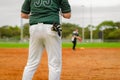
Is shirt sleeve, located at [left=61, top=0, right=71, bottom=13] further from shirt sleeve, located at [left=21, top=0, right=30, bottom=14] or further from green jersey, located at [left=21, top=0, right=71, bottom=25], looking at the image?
shirt sleeve, located at [left=21, top=0, right=30, bottom=14]

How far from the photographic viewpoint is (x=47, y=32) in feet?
21.7

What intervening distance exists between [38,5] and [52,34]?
1.89 feet

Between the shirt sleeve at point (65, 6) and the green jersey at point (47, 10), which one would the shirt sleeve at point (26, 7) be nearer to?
the green jersey at point (47, 10)

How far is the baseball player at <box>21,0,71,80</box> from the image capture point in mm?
6641

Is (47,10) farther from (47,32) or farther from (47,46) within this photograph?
(47,46)

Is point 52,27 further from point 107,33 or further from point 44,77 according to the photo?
point 107,33

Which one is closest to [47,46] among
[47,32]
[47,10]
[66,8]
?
[47,32]

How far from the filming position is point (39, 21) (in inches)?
264

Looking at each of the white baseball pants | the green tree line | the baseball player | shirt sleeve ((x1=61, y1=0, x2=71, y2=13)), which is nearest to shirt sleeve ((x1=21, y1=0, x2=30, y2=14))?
the baseball player

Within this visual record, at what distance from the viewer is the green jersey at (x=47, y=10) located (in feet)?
22.0

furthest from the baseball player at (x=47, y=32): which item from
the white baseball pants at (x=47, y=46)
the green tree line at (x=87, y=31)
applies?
the green tree line at (x=87, y=31)

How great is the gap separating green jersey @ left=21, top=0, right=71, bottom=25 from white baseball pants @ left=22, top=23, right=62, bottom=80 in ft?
0.36

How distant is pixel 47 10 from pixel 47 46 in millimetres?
605

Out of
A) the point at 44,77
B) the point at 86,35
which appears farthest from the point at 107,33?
the point at 44,77
